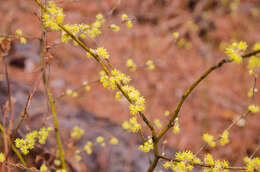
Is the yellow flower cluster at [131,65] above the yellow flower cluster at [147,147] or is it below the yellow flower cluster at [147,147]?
above

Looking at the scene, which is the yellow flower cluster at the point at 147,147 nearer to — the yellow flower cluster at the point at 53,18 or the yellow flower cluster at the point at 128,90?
the yellow flower cluster at the point at 128,90

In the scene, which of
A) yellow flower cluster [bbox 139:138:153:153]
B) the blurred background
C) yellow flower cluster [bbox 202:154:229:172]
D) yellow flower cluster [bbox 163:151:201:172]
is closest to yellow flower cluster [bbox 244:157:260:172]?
yellow flower cluster [bbox 202:154:229:172]

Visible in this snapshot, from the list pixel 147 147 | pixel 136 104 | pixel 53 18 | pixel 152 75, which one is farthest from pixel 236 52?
pixel 152 75

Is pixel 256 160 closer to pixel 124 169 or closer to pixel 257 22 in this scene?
pixel 124 169

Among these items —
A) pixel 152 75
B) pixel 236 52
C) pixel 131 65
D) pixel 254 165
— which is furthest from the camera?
pixel 152 75

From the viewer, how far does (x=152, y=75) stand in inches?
169

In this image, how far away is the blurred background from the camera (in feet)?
8.44

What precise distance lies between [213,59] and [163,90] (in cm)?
132

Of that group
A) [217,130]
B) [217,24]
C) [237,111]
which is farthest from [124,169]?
[217,24]

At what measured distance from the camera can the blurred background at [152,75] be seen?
8.44 feet

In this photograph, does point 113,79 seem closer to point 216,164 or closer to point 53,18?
point 53,18

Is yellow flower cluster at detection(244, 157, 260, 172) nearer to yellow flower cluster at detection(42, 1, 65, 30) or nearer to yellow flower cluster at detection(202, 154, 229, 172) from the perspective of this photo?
yellow flower cluster at detection(202, 154, 229, 172)

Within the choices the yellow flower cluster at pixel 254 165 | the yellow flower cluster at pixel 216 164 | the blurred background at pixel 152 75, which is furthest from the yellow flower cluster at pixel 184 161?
the blurred background at pixel 152 75

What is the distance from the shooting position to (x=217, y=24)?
5.17m
